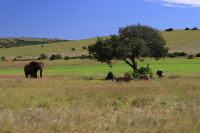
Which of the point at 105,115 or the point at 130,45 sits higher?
the point at 130,45

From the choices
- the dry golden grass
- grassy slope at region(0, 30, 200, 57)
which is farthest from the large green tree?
grassy slope at region(0, 30, 200, 57)

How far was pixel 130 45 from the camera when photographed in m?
53.7

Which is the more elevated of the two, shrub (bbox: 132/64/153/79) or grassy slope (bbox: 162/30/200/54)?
grassy slope (bbox: 162/30/200/54)

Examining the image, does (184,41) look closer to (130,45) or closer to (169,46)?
(169,46)

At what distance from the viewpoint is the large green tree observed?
53.8m

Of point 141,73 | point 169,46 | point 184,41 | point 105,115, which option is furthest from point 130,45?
point 184,41

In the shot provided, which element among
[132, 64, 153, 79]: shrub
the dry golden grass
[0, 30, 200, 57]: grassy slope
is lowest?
[132, 64, 153, 79]: shrub

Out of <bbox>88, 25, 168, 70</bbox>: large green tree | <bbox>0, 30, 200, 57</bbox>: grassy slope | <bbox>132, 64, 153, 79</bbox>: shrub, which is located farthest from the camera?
<bbox>0, 30, 200, 57</bbox>: grassy slope

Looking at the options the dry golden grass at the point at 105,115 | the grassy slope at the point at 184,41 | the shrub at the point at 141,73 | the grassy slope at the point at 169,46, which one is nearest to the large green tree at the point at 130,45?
the shrub at the point at 141,73

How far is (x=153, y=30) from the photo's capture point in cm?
5741

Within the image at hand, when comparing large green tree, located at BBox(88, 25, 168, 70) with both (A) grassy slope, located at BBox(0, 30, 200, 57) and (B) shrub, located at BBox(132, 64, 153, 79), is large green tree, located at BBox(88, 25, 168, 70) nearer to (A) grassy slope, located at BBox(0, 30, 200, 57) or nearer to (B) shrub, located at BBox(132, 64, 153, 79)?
(B) shrub, located at BBox(132, 64, 153, 79)

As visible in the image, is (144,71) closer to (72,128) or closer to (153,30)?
(153,30)

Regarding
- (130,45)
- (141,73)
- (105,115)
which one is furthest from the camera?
(130,45)

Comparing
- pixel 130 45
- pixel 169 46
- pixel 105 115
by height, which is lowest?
pixel 105 115
